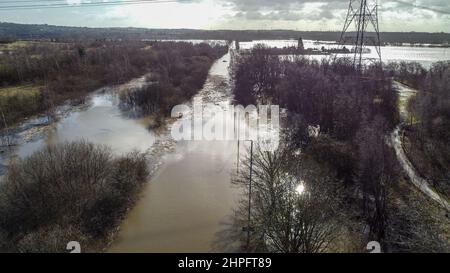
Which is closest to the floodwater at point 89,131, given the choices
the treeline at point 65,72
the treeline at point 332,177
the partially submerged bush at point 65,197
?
the treeline at point 65,72

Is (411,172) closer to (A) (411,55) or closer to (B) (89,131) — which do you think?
(B) (89,131)

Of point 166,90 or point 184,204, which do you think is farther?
point 166,90

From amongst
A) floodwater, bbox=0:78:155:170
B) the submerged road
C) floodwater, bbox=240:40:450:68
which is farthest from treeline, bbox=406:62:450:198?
floodwater, bbox=240:40:450:68

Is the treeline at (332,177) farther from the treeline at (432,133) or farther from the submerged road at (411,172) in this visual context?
the treeline at (432,133)

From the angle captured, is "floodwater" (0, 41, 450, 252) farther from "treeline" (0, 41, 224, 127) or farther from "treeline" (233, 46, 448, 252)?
"treeline" (0, 41, 224, 127)

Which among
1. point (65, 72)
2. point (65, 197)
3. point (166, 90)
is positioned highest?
point (65, 72)

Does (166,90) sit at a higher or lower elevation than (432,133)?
higher

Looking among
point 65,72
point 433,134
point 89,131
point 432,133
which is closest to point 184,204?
point 89,131
